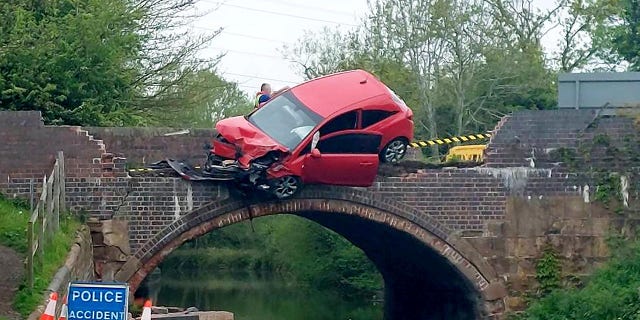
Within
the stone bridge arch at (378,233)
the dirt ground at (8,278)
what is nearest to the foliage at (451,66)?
the stone bridge arch at (378,233)

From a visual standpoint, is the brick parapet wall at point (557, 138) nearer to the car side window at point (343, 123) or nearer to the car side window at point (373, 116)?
the car side window at point (373, 116)

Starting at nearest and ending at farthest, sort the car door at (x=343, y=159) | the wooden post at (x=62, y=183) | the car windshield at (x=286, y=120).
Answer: the wooden post at (x=62, y=183)
the car windshield at (x=286, y=120)
the car door at (x=343, y=159)

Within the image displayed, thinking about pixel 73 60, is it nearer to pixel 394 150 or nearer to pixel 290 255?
pixel 394 150

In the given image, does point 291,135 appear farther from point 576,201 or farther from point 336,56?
point 336,56

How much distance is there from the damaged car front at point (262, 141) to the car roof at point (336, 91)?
148 mm

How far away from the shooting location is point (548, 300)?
1900 centimetres

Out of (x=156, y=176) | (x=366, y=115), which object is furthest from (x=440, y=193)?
(x=156, y=176)

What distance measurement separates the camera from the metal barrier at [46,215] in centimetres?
1306

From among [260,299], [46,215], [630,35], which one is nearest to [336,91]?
[46,215]

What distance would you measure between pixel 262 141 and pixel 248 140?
0.70 feet

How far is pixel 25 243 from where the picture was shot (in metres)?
14.9

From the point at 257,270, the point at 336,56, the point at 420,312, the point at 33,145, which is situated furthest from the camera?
the point at 257,270

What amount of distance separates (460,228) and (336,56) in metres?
19.2

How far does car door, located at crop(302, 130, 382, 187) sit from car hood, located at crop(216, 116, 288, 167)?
0.60 m
